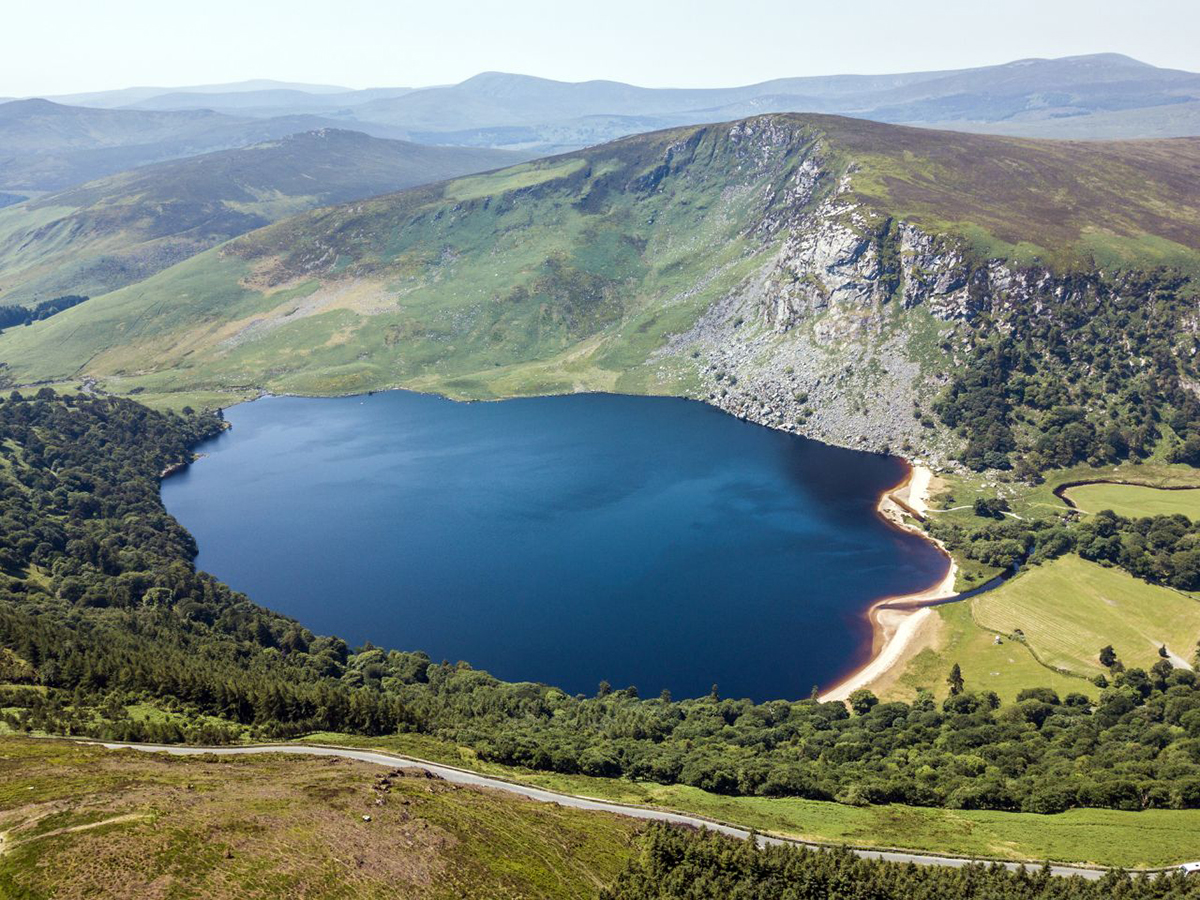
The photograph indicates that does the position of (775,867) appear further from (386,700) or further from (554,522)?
(554,522)

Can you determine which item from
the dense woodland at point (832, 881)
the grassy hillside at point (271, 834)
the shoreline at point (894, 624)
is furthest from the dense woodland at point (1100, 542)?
Result: the grassy hillside at point (271, 834)

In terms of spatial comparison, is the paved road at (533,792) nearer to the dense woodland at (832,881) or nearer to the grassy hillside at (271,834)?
the dense woodland at (832,881)

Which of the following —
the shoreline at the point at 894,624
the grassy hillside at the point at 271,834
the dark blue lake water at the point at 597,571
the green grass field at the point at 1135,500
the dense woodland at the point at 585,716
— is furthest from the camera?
the green grass field at the point at 1135,500

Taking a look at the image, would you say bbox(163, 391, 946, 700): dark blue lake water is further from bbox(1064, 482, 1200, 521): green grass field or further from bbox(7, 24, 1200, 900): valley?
bbox(1064, 482, 1200, 521): green grass field

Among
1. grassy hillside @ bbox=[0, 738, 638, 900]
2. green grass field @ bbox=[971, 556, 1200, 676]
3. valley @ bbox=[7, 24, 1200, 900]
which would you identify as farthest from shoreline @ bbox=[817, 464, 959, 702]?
grassy hillside @ bbox=[0, 738, 638, 900]

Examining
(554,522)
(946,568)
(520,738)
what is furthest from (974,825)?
(554,522)

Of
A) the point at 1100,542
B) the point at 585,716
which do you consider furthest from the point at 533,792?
the point at 1100,542
